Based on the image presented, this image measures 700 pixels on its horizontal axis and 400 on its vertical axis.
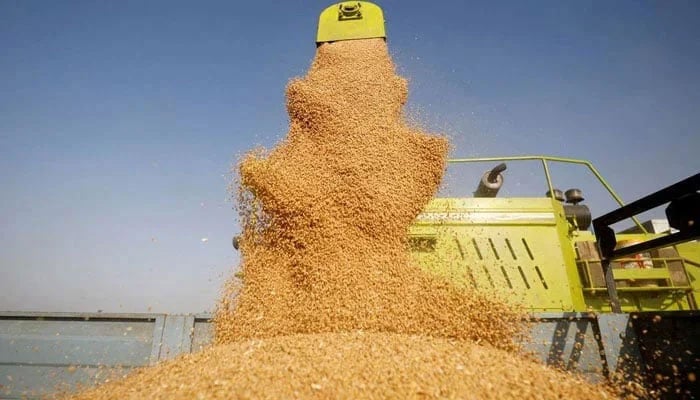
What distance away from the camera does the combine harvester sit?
243 cm

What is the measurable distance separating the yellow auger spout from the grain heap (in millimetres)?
236

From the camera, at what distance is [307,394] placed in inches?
69.7

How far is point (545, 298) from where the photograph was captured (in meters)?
3.36

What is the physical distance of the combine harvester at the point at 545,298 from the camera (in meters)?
Result: 2.43

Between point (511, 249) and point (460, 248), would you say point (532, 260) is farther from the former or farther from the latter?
point (460, 248)

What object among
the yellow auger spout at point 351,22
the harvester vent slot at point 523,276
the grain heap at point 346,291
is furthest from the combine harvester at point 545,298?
the yellow auger spout at point 351,22

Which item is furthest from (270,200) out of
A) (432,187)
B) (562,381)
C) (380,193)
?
→ (562,381)

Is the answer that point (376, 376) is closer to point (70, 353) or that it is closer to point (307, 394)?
point (307, 394)

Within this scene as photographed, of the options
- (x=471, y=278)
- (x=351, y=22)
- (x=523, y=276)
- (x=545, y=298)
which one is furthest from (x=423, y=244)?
(x=351, y=22)

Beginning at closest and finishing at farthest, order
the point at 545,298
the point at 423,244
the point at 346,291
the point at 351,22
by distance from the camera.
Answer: the point at 346,291, the point at 545,298, the point at 423,244, the point at 351,22

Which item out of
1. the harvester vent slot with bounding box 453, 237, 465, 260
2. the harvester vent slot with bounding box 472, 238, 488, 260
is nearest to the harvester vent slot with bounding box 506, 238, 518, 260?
the harvester vent slot with bounding box 472, 238, 488, 260

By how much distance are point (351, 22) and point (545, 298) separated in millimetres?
3893

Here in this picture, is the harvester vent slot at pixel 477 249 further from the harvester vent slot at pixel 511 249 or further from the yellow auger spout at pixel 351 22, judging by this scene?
the yellow auger spout at pixel 351 22

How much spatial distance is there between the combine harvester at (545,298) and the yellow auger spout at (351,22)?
1994 mm
